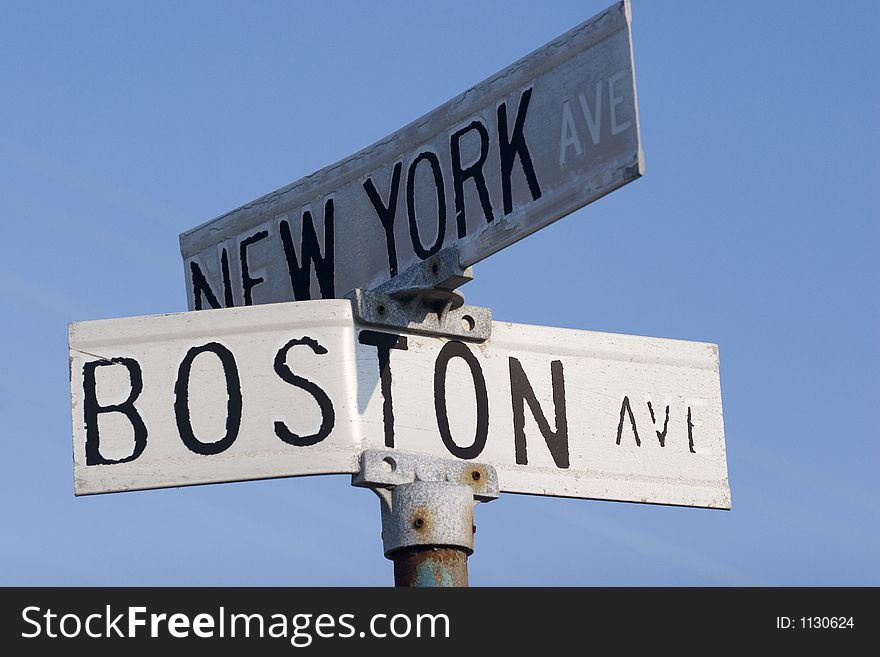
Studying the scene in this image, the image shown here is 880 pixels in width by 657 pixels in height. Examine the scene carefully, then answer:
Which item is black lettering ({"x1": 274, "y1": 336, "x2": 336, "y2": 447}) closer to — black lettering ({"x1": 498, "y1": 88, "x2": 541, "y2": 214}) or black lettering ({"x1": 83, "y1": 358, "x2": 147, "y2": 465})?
black lettering ({"x1": 83, "y1": 358, "x2": 147, "y2": 465})

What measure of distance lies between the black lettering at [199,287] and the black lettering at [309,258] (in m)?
0.31

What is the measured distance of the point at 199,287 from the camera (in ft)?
17.3

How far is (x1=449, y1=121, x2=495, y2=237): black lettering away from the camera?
Result: 448 cm

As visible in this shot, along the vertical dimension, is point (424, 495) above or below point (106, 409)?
below

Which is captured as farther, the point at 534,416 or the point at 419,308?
the point at 534,416

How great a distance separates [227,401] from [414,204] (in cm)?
55

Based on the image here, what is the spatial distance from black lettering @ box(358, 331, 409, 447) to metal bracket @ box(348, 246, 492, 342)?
0.02 meters

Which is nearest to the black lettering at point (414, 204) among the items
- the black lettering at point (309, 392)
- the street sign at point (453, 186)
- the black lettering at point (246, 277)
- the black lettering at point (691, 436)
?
the street sign at point (453, 186)

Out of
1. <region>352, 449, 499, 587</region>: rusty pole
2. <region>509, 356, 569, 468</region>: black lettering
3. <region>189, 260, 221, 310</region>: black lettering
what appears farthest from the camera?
<region>189, 260, 221, 310</region>: black lettering

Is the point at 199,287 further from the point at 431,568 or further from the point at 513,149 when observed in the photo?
the point at 431,568

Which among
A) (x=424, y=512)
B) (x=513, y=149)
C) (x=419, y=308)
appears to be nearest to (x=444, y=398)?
(x=419, y=308)

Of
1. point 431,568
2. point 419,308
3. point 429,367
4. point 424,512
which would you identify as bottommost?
point 431,568

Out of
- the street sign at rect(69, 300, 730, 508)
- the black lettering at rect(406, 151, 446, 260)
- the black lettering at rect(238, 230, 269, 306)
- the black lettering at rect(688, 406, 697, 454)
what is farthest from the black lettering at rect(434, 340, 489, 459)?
the black lettering at rect(238, 230, 269, 306)
